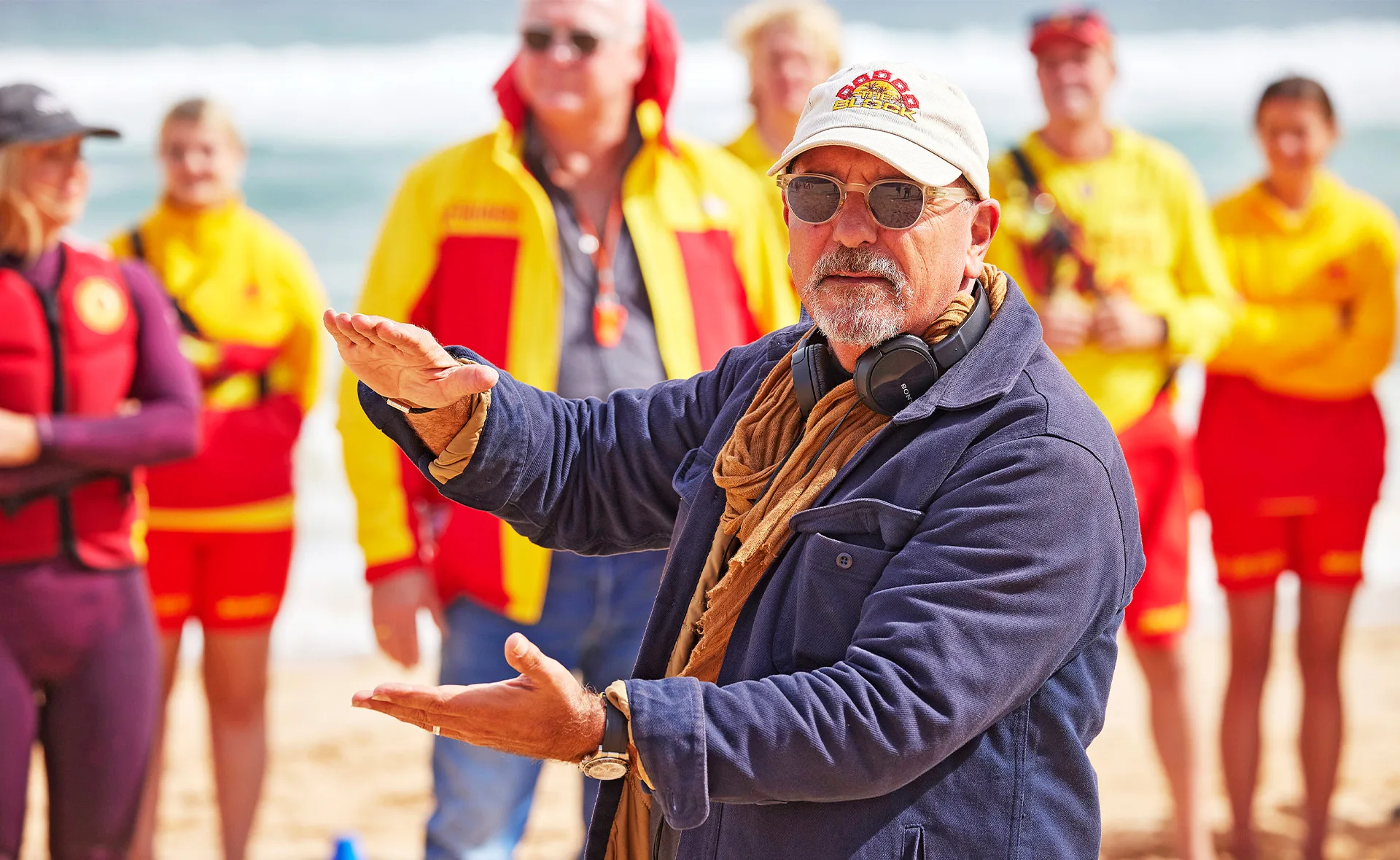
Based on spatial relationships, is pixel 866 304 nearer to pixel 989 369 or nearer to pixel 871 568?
pixel 989 369

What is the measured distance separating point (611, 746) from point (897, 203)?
0.84 m

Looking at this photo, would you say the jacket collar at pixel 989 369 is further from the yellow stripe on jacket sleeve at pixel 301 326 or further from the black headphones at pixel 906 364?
the yellow stripe on jacket sleeve at pixel 301 326

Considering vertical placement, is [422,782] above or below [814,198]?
below

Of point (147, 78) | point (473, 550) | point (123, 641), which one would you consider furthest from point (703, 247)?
point (147, 78)

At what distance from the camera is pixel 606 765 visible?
1.88 m

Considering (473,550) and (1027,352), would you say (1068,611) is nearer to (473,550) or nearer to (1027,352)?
(1027,352)

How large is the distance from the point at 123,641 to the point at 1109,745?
4.03 metres

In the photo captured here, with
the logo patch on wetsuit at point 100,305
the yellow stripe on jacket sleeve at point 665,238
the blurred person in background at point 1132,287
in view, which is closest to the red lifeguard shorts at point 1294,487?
the blurred person in background at point 1132,287

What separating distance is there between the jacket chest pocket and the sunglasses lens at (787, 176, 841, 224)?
17.1 inches

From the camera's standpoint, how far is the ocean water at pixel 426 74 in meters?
19.1

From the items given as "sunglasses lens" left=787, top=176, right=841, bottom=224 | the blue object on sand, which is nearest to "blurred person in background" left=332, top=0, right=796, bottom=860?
the blue object on sand

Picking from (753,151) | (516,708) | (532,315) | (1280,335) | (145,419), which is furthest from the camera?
(753,151)

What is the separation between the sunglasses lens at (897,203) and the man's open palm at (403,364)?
59 cm

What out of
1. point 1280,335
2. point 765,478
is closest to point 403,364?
point 765,478
